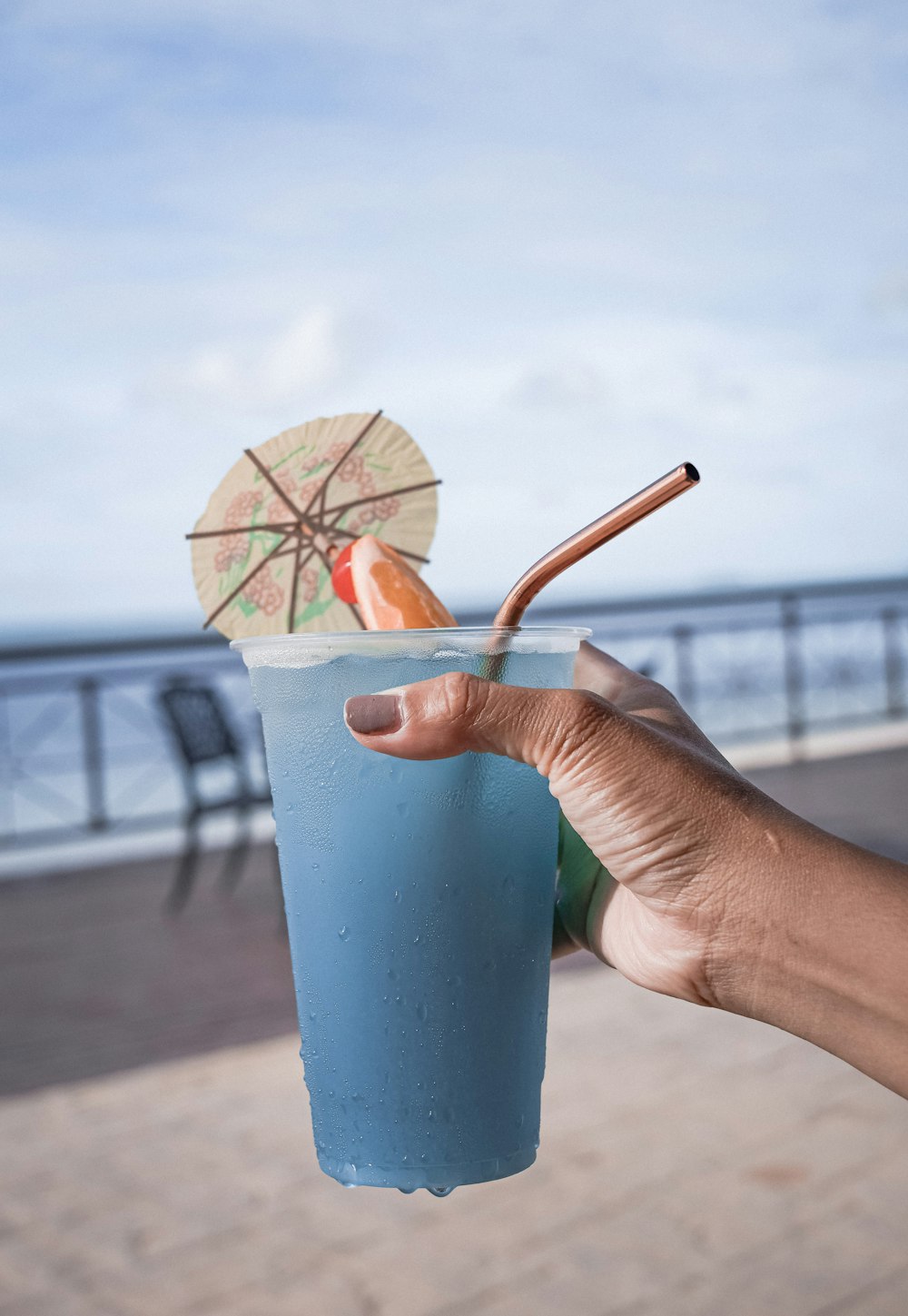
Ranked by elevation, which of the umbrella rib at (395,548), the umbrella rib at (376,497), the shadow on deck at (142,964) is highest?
the umbrella rib at (376,497)

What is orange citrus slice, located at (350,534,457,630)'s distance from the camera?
88 cm

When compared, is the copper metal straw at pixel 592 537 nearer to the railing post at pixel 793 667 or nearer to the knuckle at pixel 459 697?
the knuckle at pixel 459 697

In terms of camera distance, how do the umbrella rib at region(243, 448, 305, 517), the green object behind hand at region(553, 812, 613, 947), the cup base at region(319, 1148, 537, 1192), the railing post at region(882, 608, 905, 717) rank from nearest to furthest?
the cup base at region(319, 1148, 537, 1192), the umbrella rib at region(243, 448, 305, 517), the green object behind hand at region(553, 812, 613, 947), the railing post at region(882, 608, 905, 717)

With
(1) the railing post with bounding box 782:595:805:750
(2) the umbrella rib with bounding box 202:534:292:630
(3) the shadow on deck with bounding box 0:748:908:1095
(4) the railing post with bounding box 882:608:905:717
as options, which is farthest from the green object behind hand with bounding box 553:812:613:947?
(4) the railing post with bounding box 882:608:905:717

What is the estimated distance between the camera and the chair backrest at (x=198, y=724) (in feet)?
19.2

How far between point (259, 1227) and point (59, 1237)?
0.41 meters

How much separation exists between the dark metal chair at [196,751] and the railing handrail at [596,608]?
455 millimetres

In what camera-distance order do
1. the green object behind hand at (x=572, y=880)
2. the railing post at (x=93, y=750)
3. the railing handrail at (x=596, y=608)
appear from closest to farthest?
the green object behind hand at (x=572, y=880)
the railing handrail at (x=596, y=608)
the railing post at (x=93, y=750)

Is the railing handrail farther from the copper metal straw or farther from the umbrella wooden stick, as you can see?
the copper metal straw

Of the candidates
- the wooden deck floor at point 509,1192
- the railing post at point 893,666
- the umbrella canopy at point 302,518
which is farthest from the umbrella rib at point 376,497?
the railing post at point 893,666

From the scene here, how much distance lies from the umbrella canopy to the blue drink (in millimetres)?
108

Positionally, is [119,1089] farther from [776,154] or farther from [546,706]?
[776,154]

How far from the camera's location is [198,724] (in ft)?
19.7

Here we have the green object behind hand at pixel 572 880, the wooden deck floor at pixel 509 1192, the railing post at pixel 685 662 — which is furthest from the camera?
the railing post at pixel 685 662
